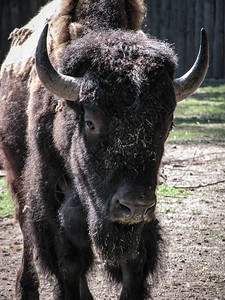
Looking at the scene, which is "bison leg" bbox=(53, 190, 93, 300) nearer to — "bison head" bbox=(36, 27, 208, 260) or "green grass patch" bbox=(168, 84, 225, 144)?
"bison head" bbox=(36, 27, 208, 260)

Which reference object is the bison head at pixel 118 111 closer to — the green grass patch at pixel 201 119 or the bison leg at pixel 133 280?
the bison leg at pixel 133 280

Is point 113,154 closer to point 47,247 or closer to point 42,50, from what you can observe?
point 42,50

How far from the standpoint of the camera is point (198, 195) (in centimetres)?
652

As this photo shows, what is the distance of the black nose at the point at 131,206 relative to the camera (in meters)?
2.79

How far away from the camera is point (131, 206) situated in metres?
2.80

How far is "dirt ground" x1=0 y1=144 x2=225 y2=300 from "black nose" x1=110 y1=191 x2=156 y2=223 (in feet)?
3.70

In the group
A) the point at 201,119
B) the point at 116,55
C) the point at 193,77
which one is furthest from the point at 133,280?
the point at 201,119

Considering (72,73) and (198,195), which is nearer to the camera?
(72,73)

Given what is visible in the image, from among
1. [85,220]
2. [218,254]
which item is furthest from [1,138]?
[218,254]

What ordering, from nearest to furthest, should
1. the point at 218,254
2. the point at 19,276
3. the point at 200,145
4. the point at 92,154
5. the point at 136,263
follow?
1. the point at 92,154
2. the point at 136,263
3. the point at 19,276
4. the point at 218,254
5. the point at 200,145

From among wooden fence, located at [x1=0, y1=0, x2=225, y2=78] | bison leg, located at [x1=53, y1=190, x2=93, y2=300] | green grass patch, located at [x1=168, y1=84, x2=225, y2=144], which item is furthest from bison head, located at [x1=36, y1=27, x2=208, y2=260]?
wooden fence, located at [x1=0, y1=0, x2=225, y2=78]

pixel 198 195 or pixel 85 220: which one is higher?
pixel 85 220

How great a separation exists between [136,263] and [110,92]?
1.33 meters

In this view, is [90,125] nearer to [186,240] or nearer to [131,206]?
[131,206]
